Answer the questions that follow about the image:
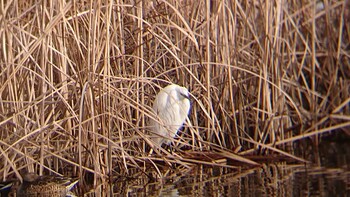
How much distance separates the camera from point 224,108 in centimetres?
964

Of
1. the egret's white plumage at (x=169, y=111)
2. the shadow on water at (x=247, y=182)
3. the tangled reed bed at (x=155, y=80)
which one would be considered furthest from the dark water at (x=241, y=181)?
the egret's white plumage at (x=169, y=111)

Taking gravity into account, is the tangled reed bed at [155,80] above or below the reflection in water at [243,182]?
above

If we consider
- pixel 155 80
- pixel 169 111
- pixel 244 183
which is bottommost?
pixel 244 183

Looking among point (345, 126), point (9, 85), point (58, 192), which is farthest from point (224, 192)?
point (345, 126)

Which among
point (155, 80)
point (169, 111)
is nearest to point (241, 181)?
point (169, 111)

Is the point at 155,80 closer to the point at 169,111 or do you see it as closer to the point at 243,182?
the point at 169,111

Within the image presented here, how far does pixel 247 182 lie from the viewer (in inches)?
336

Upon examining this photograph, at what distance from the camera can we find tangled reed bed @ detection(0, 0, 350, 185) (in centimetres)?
809

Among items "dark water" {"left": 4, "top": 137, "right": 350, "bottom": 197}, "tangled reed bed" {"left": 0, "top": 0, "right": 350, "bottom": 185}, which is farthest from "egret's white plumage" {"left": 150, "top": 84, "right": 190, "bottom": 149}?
"dark water" {"left": 4, "top": 137, "right": 350, "bottom": 197}

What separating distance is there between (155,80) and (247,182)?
1534 millimetres

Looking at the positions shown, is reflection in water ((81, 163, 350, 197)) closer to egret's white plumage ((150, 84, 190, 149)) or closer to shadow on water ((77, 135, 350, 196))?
shadow on water ((77, 135, 350, 196))

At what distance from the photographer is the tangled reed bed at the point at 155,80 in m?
8.09

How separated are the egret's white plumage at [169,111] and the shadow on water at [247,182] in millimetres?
394

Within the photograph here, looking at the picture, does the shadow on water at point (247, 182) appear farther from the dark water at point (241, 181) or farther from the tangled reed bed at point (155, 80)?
the tangled reed bed at point (155, 80)
